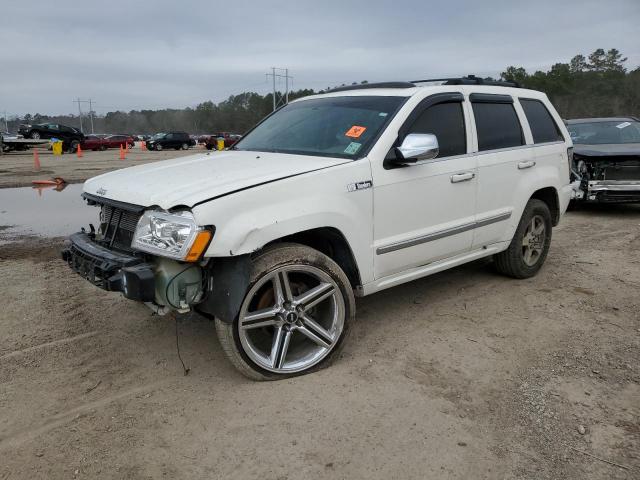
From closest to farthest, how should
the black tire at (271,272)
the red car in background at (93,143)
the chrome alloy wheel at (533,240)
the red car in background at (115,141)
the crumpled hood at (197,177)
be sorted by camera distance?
the crumpled hood at (197,177), the black tire at (271,272), the chrome alloy wheel at (533,240), the red car in background at (93,143), the red car in background at (115,141)

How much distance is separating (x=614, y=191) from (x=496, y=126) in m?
4.98

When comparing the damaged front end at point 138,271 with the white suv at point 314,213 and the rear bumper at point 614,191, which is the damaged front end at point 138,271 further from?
the rear bumper at point 614,191

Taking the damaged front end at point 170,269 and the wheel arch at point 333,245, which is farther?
the wheel arch at point 333,245

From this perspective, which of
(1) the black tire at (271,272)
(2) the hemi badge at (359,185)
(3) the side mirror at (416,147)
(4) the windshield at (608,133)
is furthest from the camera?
(4) the windshield at (608,133)

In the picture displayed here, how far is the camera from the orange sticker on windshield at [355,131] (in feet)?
12.3

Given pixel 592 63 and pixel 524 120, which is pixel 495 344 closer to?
pixel 524 120

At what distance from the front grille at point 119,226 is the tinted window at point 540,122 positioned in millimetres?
3788

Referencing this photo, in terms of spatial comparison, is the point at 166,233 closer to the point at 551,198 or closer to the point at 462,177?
the point at 462,177

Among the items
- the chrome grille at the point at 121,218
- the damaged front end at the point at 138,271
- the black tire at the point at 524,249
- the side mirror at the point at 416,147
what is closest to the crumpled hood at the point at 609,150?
the black tire at the point at 524,249

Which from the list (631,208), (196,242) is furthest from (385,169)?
(631,208)

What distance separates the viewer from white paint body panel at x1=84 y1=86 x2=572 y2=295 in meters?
2.96

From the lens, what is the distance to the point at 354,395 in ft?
10.2

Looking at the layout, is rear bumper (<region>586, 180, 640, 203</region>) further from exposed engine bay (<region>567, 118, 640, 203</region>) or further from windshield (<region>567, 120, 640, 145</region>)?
windshield (<region>567, 120, 640, 145</region>)

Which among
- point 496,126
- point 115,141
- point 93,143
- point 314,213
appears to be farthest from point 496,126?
point 115,141
